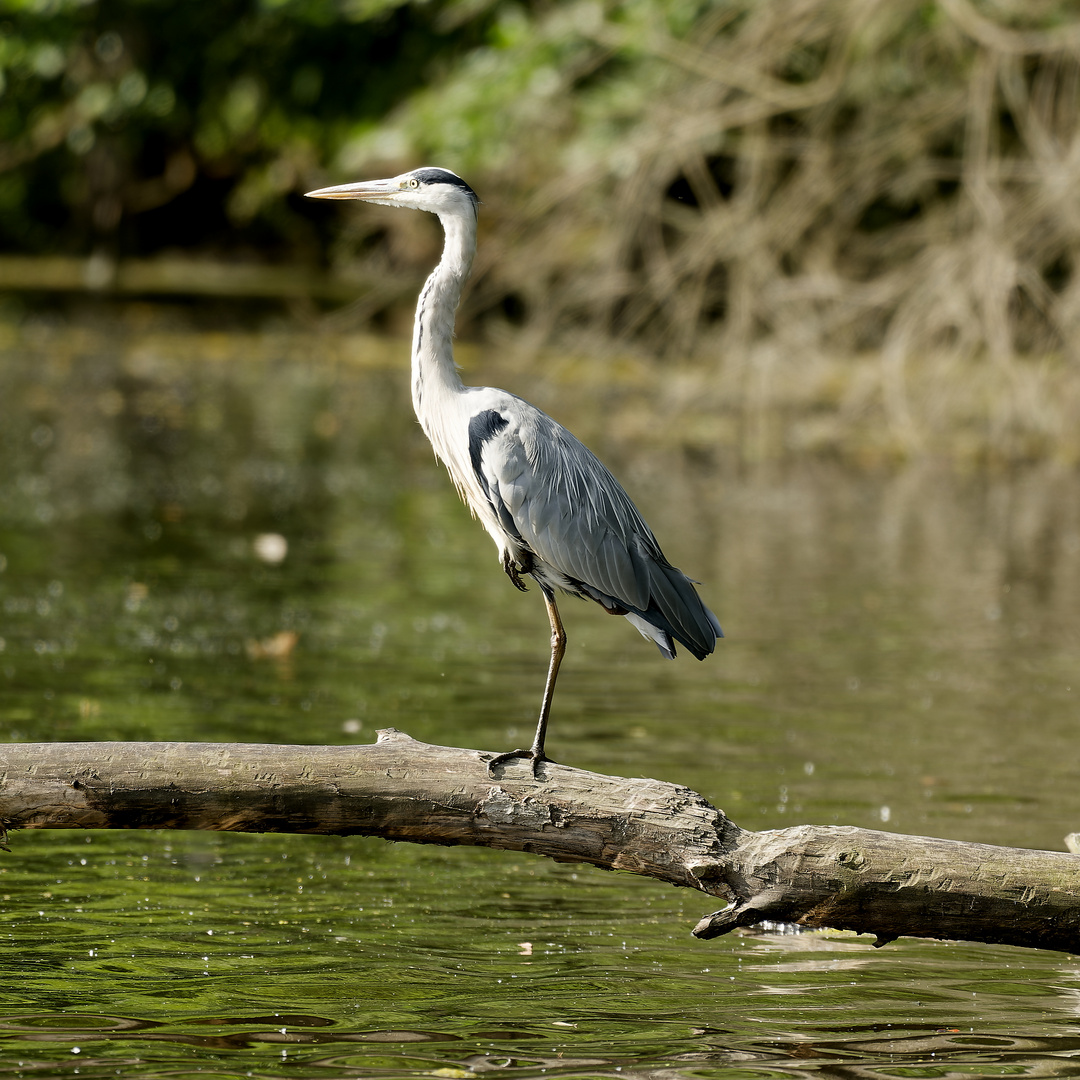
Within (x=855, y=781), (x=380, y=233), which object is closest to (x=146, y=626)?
(x=855, y=781)

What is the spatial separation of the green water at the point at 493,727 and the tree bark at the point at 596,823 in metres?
0.29

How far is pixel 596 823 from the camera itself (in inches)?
158

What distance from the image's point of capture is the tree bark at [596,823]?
3914 mm

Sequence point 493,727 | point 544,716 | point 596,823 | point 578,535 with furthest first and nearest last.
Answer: point 493,727, point 578,535, point 544,716, point 596,823

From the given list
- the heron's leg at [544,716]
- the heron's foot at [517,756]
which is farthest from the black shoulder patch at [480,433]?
the heron's foot at [517,756]

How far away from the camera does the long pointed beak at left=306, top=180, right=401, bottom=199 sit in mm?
5102

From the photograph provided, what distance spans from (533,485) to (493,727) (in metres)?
2.06

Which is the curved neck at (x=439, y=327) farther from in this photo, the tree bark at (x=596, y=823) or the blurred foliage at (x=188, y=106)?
the blurred foliage at (x=188, y=106)

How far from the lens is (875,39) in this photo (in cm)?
1438

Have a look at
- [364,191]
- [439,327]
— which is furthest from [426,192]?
[439,327]

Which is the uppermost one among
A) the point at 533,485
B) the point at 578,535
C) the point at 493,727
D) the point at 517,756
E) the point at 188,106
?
the point at 188,106

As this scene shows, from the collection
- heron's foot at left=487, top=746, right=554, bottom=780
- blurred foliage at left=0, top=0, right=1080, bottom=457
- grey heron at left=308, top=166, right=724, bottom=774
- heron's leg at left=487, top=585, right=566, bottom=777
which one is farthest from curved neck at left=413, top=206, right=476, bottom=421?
blurred foliage at left=0, top=0, right=1080, bottom=457

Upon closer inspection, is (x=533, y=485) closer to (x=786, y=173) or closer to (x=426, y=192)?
(x=426, y=192)

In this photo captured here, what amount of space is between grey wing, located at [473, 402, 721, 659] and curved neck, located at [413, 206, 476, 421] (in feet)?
0.84
